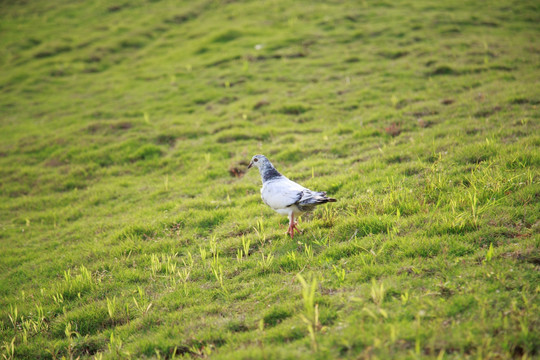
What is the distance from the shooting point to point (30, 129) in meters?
19.3

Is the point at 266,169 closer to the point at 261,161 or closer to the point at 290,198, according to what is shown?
the point at 261,161

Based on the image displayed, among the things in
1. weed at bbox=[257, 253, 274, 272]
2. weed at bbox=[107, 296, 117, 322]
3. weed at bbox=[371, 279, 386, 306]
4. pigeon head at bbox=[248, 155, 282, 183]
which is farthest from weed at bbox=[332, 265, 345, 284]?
weed at bbox=[107, 296, 117, 322]

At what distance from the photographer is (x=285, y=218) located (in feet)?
26.3

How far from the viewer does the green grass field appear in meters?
4.45

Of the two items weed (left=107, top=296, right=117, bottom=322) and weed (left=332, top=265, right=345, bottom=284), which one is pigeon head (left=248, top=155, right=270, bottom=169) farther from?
weed (left=107, top=296, right=117, bottom=322)

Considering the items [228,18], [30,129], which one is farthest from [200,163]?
[228,18]

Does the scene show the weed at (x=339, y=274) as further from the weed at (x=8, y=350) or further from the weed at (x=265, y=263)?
the weed at (x=8, y=350)

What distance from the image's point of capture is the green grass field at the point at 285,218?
4453mm

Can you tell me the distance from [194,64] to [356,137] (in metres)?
17.1

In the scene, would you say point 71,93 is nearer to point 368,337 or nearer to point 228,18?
point 228,18

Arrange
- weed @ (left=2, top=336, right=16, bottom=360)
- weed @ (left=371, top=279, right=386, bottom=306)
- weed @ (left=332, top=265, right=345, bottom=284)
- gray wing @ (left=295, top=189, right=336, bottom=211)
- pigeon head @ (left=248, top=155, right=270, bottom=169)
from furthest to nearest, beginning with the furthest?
pigeon head @ (left=248, top=155, right=270, bottom=169) → gray wing @ (left=295, top=189, right=336, bottom=211) → weed @ (left=332, top=265, right=345, bottom=284) → weed @ (left=2, top=336, right=16, bottom=360) → weed @ (left=371, top=279, right=386, bottom=306)

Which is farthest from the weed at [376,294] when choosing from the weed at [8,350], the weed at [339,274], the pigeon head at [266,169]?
the weed at [8,350]

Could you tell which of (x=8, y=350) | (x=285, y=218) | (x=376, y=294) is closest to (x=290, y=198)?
(x=285, y=218)

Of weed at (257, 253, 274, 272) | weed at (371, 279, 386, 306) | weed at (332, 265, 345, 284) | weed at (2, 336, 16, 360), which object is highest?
weed at (371, 279, 386, 306)
